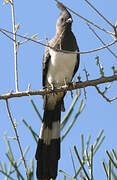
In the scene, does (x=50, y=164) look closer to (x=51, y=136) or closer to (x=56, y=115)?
(x=51, y=136)

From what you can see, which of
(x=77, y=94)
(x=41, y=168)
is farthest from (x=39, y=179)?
(x=77, y=94)

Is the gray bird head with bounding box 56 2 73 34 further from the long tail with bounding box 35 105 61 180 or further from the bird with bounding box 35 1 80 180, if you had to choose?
the long tail with bounding box 35 105 61 180

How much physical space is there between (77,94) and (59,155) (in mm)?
1391

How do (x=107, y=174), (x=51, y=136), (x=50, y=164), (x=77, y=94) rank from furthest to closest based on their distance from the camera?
(x=51, y=136) < (x=50, y=164) < (x=77, y=94) < (x=107, y=174)

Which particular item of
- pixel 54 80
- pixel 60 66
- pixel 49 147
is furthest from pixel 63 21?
pixel 49 147

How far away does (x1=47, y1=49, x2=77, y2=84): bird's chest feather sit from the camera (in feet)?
14.7

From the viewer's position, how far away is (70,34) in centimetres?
480

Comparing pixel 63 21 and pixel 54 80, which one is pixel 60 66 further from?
pixel 63 21

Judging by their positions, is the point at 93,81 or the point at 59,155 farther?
the point at 59,155

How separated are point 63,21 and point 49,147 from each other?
190cm

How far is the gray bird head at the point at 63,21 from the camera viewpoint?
191 inches

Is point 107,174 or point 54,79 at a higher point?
point 54,79

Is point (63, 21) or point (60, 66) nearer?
point (60, 66)

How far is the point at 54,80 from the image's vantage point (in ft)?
15.2
